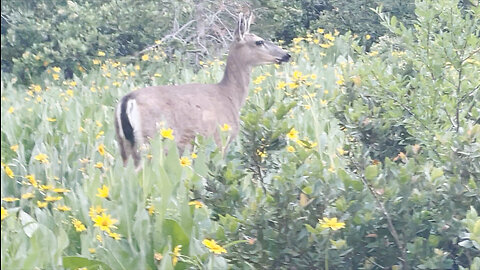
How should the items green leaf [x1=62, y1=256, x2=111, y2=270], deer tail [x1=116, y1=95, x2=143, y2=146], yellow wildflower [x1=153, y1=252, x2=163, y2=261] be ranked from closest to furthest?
yellow wildflower [x1=153, y1=252, x2=163, y2=261] < green leaf [x1=62, y1=256, x2=111, y2=270] < deer tail [x1=116, y1=95, x2=143, y2=146]

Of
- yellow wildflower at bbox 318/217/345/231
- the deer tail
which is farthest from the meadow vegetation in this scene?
the deer tail

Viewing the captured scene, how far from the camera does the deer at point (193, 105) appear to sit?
216 inches

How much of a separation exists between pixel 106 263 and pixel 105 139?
285 centimetres

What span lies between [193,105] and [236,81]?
3.10 feet

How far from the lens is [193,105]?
5922mm

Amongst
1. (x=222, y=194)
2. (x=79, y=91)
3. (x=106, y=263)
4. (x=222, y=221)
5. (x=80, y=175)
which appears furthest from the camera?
(x=79, y=91)

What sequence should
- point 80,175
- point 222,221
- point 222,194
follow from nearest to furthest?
1. point 222,221
2. point 222,194
3. point 80,175

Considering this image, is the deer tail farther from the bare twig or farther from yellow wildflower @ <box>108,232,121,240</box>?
the bare twig

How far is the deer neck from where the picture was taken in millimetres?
6578

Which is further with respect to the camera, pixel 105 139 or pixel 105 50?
pixel 105 50

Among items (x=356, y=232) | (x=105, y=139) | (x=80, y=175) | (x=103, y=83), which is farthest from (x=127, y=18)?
(x=356, y=232)

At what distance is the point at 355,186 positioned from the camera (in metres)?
2.80

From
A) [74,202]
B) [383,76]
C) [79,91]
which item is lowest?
[79,91]

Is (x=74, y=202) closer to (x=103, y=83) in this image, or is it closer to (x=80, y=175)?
(x=80, y=175)
